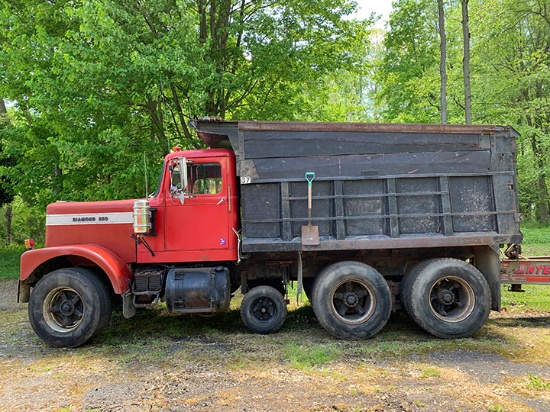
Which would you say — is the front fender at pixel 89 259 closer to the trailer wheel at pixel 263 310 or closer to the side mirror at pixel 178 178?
the side mirror at pixel 178 178

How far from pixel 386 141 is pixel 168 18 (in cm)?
563

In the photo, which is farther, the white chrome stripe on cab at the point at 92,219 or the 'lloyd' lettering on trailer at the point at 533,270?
the white chrome stripe on cab at the point at 92,219

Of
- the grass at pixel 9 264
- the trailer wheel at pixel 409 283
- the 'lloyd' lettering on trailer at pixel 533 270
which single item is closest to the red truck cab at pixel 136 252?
the trailer wheel at pixel 409 283

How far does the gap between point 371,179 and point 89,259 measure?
4.06 metres

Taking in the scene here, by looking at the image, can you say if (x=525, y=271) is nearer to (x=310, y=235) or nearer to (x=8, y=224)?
(x=310, y=235)

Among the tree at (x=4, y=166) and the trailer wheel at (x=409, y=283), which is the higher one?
the tree at (x=4, y=166)

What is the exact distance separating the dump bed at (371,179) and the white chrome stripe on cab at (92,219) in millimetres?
1723

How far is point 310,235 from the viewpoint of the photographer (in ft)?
17.6

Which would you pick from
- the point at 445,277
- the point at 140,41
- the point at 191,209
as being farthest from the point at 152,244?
the point at 140,41

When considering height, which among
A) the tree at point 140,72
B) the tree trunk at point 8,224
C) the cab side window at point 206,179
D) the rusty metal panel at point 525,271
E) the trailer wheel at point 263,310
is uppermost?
the tree at point 140,72

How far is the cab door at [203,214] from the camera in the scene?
5.67 m

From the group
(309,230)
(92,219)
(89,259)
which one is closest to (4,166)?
(92,219)

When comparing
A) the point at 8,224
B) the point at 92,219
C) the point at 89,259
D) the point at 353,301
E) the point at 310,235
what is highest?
the point at 8,224

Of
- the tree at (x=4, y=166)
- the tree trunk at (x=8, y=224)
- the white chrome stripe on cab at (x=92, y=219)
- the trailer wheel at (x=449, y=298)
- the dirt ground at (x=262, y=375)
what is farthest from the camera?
the tree trunk at (x=8, y=224)
